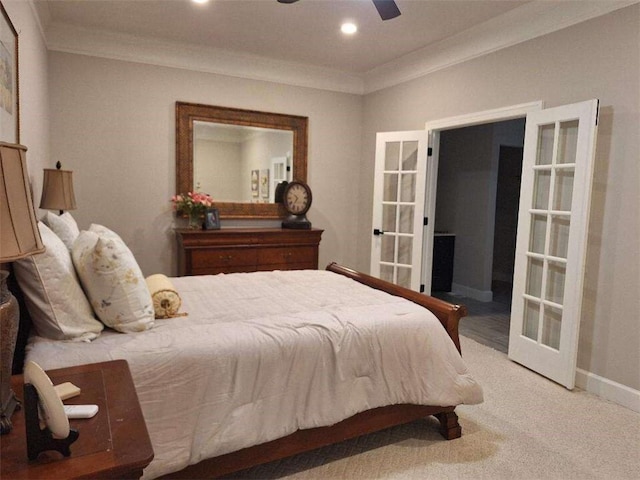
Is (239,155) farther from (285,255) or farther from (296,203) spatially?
(285,255)

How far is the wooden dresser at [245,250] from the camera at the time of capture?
13.9 ft

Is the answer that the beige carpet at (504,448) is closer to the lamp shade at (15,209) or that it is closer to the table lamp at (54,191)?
the lamp shade at (15,209)

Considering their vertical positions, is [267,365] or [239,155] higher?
[239,155]

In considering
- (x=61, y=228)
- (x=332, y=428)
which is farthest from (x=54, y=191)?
(x=332, y=428)

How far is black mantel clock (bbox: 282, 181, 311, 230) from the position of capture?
493 cm

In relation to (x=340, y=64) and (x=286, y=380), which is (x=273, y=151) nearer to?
(x=340, y=64)

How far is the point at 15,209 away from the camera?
901 millimetres

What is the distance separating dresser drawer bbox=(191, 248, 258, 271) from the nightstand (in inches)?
117

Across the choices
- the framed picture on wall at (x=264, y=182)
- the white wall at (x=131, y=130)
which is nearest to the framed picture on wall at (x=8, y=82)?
the white wall at (x=131, y=130)

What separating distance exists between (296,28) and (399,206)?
2.03 metres

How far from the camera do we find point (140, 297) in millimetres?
1948

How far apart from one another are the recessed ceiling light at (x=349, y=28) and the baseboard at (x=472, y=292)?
3605 mm

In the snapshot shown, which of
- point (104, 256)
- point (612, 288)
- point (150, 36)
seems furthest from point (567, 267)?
point (150, 36)

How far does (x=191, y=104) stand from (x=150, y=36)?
71 cm
